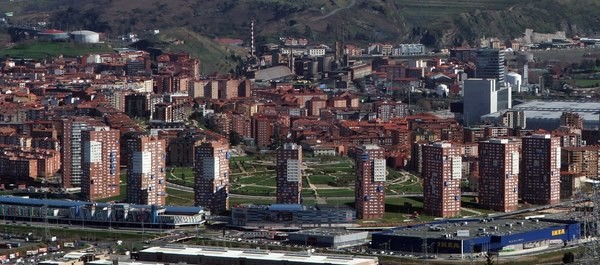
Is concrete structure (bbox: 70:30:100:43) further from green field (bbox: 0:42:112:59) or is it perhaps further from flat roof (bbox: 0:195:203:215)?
flat roof (bbox: 0:195:203:215)

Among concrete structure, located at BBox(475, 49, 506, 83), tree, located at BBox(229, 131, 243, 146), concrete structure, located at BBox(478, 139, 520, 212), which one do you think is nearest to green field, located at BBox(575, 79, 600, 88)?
concrete structure, located at BBox(475, 49, 506, 83)

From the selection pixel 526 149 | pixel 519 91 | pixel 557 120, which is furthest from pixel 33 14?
pixel 526 149

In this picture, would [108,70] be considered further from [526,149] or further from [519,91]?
[526,149]

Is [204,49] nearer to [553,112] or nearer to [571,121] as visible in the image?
[553,112]

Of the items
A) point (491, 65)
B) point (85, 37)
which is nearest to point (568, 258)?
point (491, 65)

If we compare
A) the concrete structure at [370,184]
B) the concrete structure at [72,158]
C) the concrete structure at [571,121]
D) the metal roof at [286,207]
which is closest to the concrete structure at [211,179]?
the metal roof at [286,207]

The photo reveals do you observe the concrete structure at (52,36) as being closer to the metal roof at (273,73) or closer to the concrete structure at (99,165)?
the metal roof at (273,73)

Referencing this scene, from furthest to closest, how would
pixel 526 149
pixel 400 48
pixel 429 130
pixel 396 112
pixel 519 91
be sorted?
pixel 400 48 → pixel 519 91 → pixel 396 112 → pixel 429 130 → pixel 526 149
